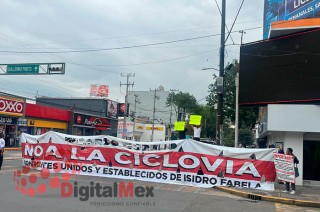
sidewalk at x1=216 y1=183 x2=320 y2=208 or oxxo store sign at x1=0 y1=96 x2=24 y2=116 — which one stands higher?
oxxo store sign at x1=0 y1=96 x2=24 y2=116

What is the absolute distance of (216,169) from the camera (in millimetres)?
15266

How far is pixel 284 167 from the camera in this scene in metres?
14.3

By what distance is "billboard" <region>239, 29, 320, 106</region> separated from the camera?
Result: 17.7 meters

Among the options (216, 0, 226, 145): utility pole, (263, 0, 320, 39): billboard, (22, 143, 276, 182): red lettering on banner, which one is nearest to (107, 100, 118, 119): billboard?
(263, 0, 320, 39): billboard

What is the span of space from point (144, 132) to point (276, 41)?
64.4 m

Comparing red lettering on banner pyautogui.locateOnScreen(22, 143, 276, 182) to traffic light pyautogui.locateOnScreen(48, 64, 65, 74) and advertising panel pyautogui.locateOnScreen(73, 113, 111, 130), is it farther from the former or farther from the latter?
advertising panel pyautogui.locateOnScreen(73, 113, 111, 130)

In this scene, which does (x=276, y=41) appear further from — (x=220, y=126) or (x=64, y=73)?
(x=64, y=73)

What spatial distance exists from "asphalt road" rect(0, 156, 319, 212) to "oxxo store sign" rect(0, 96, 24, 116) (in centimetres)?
2489

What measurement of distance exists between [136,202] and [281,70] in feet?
39.0

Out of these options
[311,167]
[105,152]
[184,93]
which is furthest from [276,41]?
[184,93]

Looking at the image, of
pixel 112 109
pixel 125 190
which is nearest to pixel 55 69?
pixel 125 190

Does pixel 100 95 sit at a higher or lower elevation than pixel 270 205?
higher

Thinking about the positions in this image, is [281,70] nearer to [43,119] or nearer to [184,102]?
[43,119]

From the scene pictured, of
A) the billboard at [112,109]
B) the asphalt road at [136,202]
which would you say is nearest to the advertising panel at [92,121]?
the billboard at [112,109]
